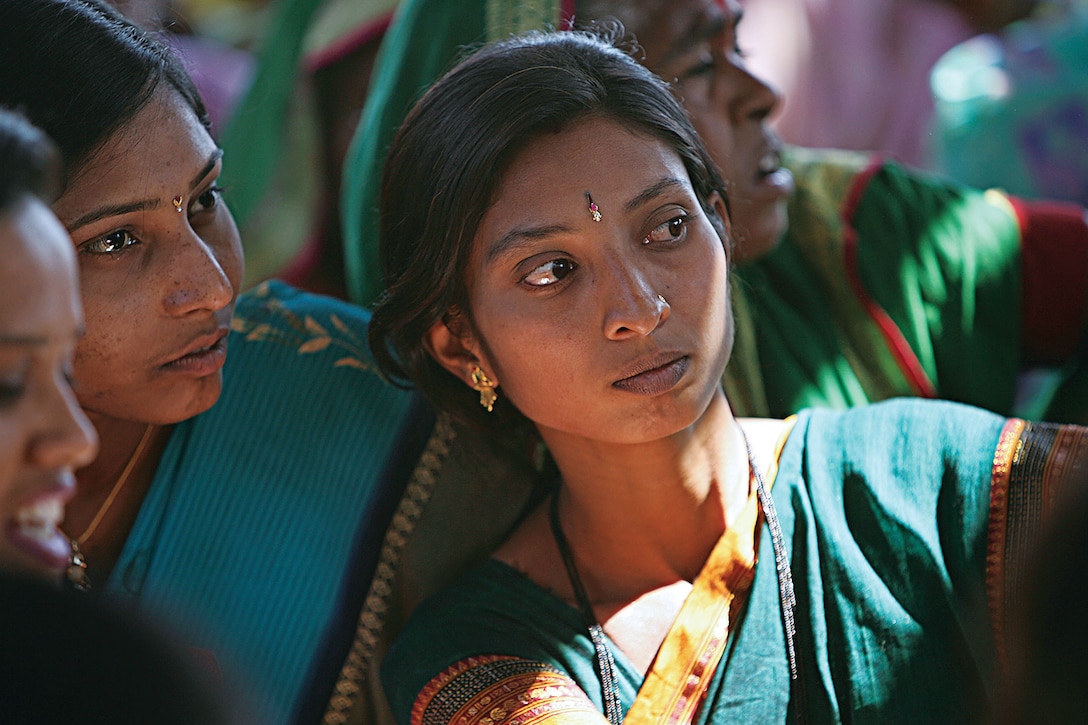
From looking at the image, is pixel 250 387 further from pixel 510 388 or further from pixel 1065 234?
pixel 1065 234

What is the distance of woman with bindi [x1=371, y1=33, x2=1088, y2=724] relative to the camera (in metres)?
1.52

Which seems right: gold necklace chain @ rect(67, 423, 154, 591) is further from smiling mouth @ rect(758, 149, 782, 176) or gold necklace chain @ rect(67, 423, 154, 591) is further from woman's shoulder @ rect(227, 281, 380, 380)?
smiling mouth @ rect(758, 149, 782, 176)

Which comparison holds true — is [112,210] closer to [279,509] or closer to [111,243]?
[111,243]

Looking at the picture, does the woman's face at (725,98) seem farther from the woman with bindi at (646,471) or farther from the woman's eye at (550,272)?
the woman's eye at (550,272)

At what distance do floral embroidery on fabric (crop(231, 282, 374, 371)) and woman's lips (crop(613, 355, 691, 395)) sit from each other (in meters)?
0.60

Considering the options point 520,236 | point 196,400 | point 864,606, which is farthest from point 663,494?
point 196,400

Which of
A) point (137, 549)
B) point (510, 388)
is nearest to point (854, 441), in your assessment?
point (510, 388)

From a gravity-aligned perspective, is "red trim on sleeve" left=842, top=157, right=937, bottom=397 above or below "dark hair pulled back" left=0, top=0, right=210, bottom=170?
below

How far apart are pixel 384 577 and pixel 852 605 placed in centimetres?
74

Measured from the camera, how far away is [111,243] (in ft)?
5.19

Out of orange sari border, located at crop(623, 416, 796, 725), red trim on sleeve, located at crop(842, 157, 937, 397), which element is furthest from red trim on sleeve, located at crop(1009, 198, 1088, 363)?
orange sari border, located at crop(623, 416, 796, 725)

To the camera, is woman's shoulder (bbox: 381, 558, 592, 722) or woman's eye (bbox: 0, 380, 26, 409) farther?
woman's shoulder (bbox: 381, 558, 592, 722)

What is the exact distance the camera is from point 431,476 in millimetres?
1887

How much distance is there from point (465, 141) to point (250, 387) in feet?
2.15
